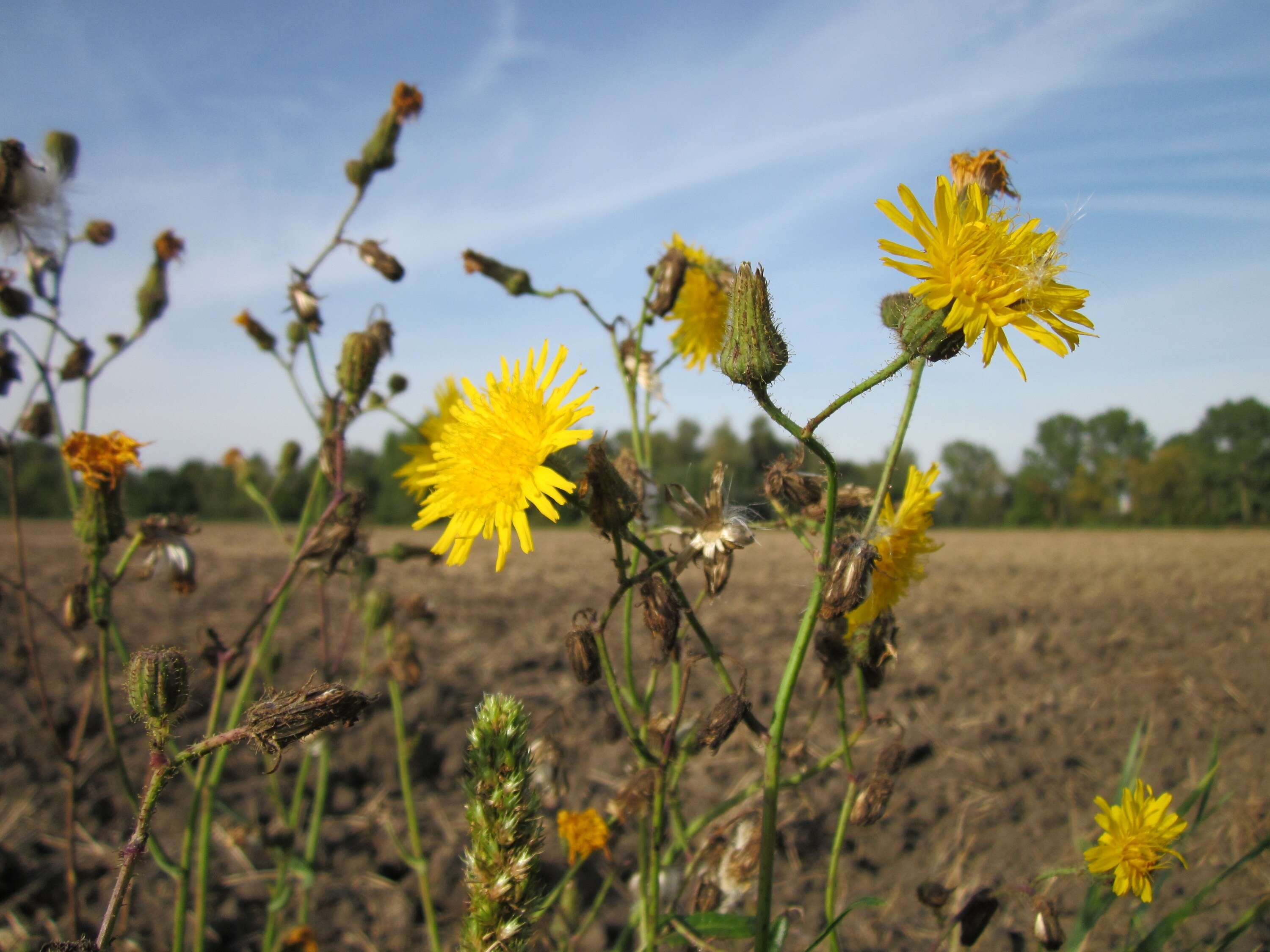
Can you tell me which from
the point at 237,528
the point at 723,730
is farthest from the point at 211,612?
the point at 237,528

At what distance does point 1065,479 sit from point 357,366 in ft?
212

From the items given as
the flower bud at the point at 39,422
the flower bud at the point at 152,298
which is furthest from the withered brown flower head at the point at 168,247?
the flower bud at the point at 39,422

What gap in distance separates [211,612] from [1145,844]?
7733 millimetres

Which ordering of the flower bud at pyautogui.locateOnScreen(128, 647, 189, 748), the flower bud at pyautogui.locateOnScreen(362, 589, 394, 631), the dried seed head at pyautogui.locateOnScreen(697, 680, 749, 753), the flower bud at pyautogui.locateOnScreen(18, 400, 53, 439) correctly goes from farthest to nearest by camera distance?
the flower bud at pyautogui.locateOnScreen(362, 589, 394, 631), the flower bud at pyautogui.locateOnScreen(18, 400, 53, 439), the dried seed head at pyautogui.locateOnScreen(697, 680, 749, 753), the flower bud at pyautogui.locateOnScreen(128, 647, 189, 748)

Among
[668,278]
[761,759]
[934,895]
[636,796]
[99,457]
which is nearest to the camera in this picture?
[636,796]

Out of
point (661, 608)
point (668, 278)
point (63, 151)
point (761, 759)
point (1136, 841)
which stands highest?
point (63, 151)

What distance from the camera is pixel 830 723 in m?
4.58

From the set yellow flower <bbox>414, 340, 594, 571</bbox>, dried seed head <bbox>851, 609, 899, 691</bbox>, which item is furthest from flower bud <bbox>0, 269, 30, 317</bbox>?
dried seed head <bbox>851, 609, 899, 691</bbox>

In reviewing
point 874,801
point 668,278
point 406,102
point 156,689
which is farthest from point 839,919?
point 406,102

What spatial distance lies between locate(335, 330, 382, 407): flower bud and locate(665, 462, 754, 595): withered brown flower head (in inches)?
37.3

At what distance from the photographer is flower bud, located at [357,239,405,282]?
7.84 feet

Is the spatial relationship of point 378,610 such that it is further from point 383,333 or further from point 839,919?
point 839,919

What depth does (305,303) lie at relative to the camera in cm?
221

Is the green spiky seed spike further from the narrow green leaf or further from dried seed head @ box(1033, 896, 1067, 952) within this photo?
dried seed head @ box(1033, 896, 1067, 952)
